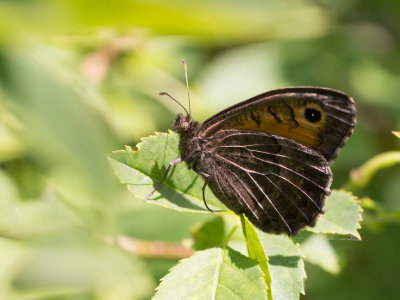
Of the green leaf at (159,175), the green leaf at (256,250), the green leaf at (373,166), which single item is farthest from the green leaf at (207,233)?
the green leaf at (373,166)

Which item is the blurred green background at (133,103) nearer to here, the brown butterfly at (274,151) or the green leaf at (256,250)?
the brown butterfly at (274,151)

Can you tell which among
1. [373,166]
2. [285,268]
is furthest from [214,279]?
[373,166]

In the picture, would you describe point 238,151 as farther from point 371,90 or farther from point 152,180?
point 371,90

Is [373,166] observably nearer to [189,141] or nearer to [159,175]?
[189,141]

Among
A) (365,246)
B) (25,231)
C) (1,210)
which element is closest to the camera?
(25,231)

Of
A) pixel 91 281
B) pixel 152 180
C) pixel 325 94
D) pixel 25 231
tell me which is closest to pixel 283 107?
pixel 325 94

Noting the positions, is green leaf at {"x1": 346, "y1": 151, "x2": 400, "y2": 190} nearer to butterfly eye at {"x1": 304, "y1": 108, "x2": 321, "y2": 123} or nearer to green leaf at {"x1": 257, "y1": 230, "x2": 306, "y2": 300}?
butterfly eye at {"x1": 304, "y1": 108, "x2": 321, "y2": 123}
